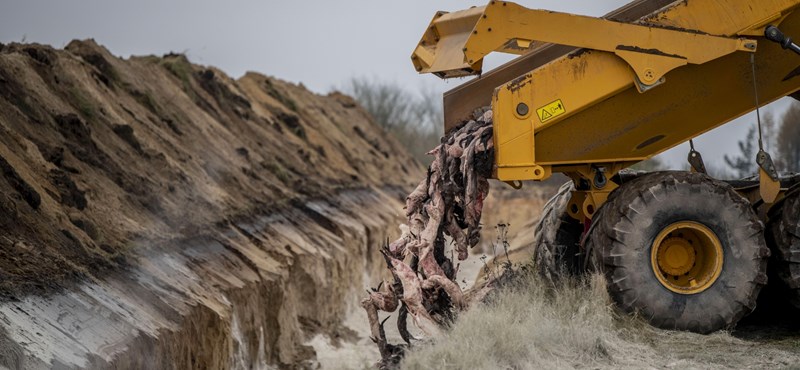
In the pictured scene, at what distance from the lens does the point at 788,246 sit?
29.4 feet

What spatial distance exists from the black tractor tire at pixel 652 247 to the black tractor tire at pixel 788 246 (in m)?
0.26

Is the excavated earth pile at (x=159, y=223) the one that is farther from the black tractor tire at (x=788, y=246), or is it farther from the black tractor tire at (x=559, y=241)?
the black tractor tire at (x=788, y=246)

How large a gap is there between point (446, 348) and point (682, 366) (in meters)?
1.63

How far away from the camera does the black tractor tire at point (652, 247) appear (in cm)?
874

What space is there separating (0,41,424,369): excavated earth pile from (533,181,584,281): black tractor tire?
135 inches

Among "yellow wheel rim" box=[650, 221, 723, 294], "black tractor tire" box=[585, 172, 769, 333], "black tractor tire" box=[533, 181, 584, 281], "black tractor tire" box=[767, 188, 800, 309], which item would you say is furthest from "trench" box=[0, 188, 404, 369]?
"black tractor tire" box=[767, 188, 800, 309]

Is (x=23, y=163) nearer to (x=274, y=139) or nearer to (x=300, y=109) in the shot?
(x=274, y=139)

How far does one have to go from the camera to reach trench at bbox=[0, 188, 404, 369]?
343 inches

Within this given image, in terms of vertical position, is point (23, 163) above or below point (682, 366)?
above

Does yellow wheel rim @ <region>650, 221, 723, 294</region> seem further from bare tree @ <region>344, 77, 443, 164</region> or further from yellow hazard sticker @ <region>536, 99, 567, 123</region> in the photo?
bare tree @ <region>344, 77, 443, 164</region>

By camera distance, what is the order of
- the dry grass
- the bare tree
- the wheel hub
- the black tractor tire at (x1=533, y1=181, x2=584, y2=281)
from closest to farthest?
the dry grass < the wheel hub < the black tractor tire at (x1=533, y1=181, x2=584, y2=281) < the bare tree

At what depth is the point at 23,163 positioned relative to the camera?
12445 millimetres

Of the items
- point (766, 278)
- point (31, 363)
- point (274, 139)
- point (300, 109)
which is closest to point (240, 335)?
point (31, 363)

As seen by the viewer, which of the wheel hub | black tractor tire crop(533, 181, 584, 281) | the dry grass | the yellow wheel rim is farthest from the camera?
black tractor tire crop(533, 181, 584, 281)
